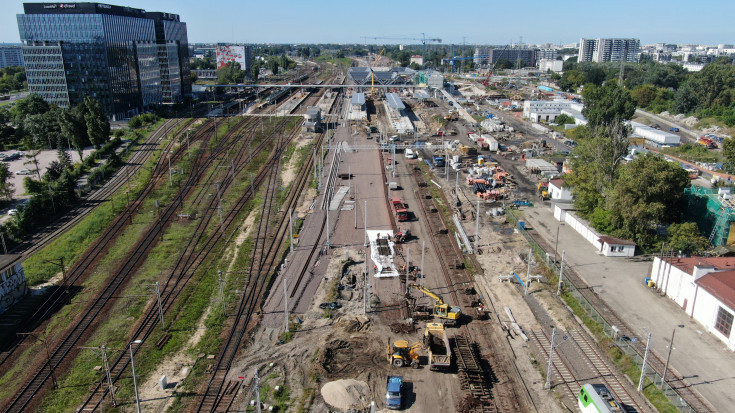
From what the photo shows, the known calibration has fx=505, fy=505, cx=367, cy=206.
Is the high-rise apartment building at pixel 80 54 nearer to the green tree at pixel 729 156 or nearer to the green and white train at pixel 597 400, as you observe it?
the green and white train at pixel 597 400

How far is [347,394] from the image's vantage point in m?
17.5

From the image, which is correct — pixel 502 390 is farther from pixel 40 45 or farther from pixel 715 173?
pixel 40 45

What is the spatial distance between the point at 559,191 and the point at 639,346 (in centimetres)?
1854

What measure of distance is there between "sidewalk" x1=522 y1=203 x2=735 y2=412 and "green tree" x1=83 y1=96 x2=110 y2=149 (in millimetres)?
44594

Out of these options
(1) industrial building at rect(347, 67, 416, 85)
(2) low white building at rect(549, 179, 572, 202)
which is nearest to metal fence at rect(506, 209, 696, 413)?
(2) low white building at rect(549, 179, 572, 202)

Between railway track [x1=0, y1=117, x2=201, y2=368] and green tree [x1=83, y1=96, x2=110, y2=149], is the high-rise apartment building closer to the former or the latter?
green tree [x1=83, y1=96, x2=110, y2=149]

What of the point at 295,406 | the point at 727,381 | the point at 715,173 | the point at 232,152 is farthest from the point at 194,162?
the point at 715,173

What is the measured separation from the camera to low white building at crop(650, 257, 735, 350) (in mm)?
20266

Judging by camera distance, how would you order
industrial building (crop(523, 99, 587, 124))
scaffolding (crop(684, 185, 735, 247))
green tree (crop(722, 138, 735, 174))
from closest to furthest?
scaffolding (crop(684, 185, 735, 247))
green tree (crop(722, 138, 735, 174))
industrial building (crop(523, 99, 587, 124))

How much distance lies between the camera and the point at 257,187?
42531 millimetres

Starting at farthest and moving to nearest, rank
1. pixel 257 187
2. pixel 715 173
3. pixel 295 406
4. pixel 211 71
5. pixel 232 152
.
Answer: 1. pixel 211 71
2. pixel 232 152
3. pixel 715 173
4. pixel 257 187
5. pixel 295 406

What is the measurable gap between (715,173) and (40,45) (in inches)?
3028

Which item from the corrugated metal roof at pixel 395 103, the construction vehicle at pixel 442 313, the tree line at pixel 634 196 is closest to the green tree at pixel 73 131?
the construction vehicle at pixel 442 313

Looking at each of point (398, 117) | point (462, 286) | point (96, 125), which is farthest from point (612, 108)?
point (96, 125)
